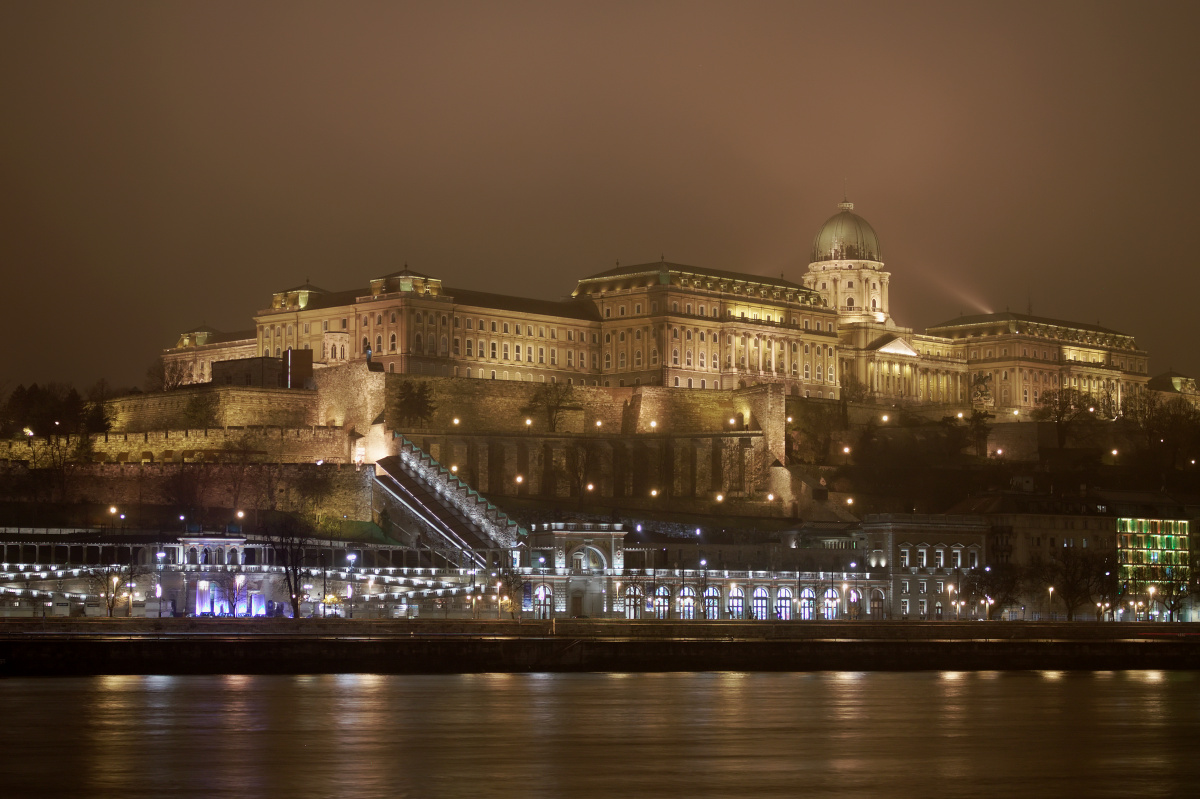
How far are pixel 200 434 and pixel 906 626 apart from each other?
39.0 metres

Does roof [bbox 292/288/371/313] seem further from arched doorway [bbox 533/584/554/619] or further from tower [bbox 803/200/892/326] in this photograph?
arched doorway [bbox 533/584/554/619]

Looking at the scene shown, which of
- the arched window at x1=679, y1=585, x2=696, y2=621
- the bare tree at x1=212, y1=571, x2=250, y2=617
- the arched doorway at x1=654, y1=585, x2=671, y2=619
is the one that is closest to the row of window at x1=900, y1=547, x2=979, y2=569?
the arched window at x1=679, y1=585, x2=696, y2=621

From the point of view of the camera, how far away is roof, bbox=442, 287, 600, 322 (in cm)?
12912

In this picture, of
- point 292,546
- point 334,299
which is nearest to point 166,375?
point 334,299

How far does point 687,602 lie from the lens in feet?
257

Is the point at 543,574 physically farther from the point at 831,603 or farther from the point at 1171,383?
the point at 1171,383

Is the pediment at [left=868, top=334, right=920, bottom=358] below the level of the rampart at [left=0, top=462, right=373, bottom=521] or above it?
above

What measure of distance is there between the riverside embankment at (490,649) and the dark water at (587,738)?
201cm

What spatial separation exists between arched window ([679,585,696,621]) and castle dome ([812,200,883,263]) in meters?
82.1

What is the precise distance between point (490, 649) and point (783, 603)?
27.9m

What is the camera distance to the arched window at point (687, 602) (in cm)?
7781

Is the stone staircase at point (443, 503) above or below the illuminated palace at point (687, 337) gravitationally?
below

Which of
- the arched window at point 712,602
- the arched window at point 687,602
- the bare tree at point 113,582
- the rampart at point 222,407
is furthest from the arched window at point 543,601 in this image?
the rampart at point 222,407

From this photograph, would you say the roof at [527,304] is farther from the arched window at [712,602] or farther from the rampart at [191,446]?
the arched window at [712,602]
